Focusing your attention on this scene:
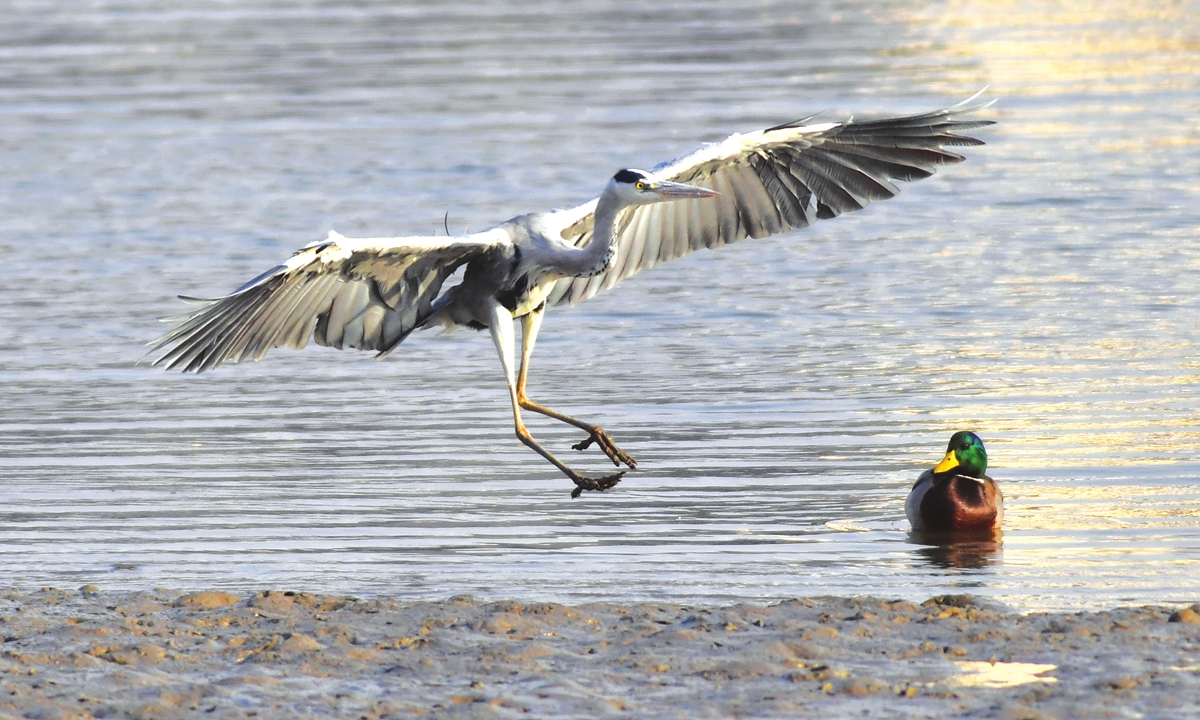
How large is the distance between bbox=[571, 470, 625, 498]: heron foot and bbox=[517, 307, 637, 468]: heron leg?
16 cm

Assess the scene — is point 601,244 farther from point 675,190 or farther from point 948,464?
point 948,464

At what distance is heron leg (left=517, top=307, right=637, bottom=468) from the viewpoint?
9.15m

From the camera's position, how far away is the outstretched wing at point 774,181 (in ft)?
30.1

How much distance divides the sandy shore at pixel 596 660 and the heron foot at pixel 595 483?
1.80 meters

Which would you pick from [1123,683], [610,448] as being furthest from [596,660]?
[610,448]

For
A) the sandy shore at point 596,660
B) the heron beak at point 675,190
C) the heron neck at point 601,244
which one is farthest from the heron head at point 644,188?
the sandy shore at point 596,660

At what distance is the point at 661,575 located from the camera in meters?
7.74

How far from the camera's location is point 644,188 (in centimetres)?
871

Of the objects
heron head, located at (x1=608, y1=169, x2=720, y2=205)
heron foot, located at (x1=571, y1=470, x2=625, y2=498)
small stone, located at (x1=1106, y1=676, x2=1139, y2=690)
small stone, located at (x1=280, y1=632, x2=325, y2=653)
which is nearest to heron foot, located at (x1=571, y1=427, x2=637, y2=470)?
heron foot, located at (x1=571, y1=470, x2=625, y2=498)

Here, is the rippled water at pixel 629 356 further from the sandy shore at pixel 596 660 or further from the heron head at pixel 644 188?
the heron head at pixel 644 188

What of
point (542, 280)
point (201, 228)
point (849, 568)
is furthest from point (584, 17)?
point (849, 568)

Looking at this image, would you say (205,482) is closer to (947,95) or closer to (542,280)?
(542,280)

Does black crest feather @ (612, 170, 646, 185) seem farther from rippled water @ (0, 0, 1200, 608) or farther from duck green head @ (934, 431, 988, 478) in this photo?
duck green head @ (934, 431, 988, 478)

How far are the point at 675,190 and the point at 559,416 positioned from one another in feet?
4.86
